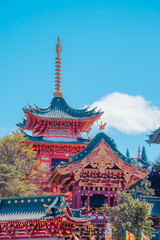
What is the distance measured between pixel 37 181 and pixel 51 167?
2.35 metres

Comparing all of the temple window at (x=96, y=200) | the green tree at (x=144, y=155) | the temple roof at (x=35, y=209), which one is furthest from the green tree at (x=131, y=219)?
the green tree at (x=144, y=155)

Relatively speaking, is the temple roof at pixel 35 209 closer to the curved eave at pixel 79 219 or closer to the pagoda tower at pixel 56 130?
the curved eave at pixel 79 219

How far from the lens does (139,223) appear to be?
23906 millimetres

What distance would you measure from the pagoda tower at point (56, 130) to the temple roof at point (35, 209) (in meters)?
14.5

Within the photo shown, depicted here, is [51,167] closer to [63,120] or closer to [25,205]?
[63,120]

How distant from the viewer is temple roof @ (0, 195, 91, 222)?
23.1 meters

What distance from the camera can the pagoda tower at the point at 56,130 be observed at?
41.1 m

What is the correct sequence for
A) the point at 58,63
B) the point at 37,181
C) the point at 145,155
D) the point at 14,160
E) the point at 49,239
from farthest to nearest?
1. the point at 145,155
2. the point at 58,63
3. the point at 37,181
4. the point at 14,160
5. the point at 49,239

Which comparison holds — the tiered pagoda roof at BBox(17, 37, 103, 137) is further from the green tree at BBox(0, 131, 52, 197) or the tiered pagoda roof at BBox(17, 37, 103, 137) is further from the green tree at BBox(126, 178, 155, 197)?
the green tree at BBox(126, 178, 155, 197)

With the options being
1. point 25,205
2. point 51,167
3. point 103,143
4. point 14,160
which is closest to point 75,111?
point 51,167

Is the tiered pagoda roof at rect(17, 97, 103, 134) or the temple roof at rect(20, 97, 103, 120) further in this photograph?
the temple roof at rect(20, 97, 103, 120)

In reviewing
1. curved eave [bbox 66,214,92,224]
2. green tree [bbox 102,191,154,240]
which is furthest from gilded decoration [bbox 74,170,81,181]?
green tree [bbox 102,191,154,240]

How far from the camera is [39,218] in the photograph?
23188mm

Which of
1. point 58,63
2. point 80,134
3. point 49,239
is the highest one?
point 58,63
